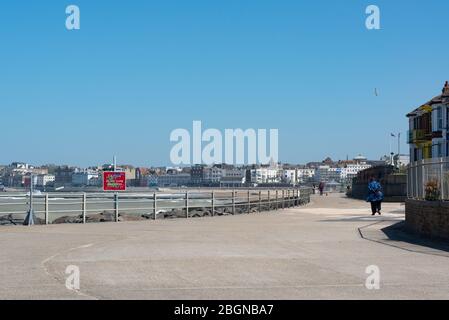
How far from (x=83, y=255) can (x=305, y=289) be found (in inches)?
240

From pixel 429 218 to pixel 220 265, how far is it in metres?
8.28

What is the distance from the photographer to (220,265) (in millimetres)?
12844

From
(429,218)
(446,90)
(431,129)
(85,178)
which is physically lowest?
(429,218)

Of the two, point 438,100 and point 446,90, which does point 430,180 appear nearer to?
point 438,100

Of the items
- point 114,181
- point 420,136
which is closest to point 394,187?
point 420,136

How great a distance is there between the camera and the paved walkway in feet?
32.1

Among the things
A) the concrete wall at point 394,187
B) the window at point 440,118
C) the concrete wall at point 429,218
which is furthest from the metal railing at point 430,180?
the window at point 440,118

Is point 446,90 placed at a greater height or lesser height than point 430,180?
greater

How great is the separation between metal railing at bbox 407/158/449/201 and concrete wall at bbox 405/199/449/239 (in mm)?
324

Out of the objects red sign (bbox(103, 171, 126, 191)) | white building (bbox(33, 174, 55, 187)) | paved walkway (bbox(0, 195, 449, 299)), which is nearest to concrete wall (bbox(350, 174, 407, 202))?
red sign (bbox(103, 171, 126, 191))

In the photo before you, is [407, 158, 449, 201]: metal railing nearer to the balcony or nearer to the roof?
the roof

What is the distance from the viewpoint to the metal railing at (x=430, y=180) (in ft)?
61.6
